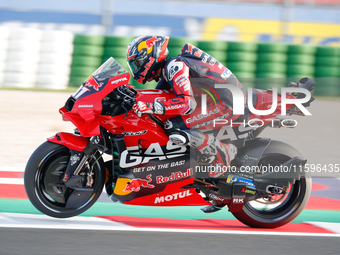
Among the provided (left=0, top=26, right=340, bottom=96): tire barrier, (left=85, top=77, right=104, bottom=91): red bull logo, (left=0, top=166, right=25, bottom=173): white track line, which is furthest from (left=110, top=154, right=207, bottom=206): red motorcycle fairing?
(left=0, top=26, right=340, bottom=96): tire barrier

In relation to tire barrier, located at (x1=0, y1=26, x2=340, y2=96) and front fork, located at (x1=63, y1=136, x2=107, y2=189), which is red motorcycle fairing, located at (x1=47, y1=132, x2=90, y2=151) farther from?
tire barrier, located at (x1=0, y1=26, x2=340, y2=96)

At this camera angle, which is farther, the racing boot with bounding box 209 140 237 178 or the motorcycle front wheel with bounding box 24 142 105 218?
the racing boot with bounding box 209 140 237 178

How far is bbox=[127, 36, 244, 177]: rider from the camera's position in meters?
4.01

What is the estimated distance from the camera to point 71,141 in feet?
13.3

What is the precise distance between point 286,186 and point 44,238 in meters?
2.13

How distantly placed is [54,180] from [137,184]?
2.25 ft

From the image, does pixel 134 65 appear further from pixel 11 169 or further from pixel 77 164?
pixel 11 169

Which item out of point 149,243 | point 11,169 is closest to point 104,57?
point 11,169

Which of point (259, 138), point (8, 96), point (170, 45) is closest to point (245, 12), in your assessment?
point (170, 45)

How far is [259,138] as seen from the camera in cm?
451

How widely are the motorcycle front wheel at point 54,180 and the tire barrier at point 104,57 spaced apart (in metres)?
7.23

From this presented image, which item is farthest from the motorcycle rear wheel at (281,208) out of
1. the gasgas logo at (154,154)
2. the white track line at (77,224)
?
the gasgas logo at (154,154)

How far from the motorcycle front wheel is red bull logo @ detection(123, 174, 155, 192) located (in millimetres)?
261

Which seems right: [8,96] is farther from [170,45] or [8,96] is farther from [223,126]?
[223,126]
